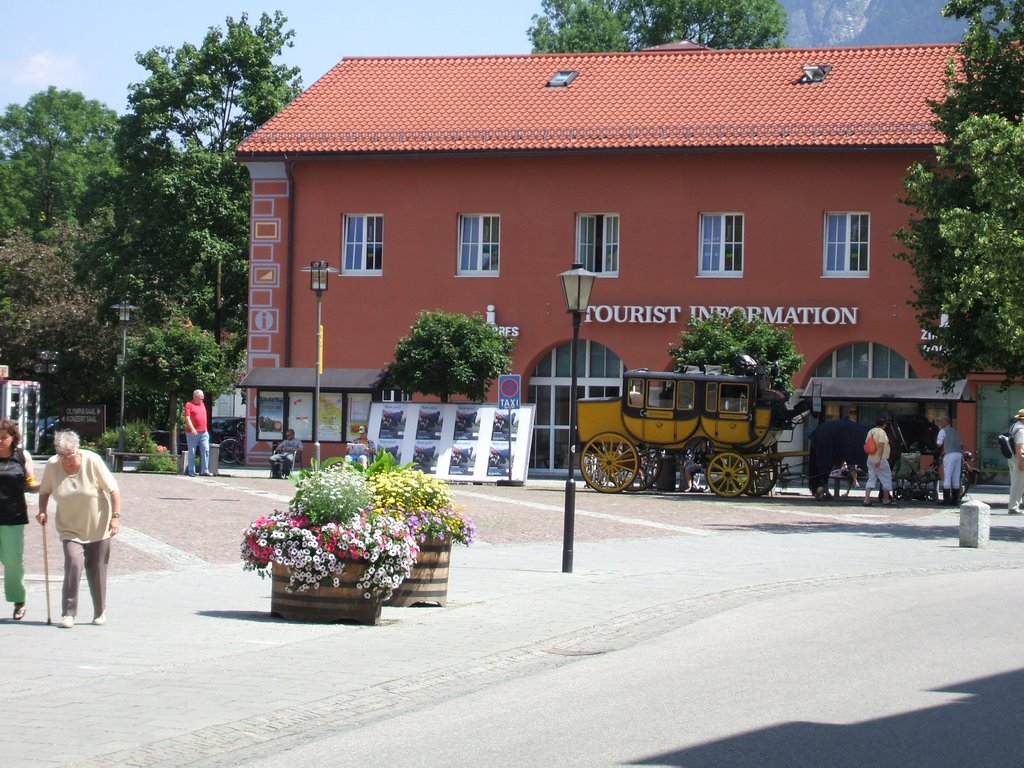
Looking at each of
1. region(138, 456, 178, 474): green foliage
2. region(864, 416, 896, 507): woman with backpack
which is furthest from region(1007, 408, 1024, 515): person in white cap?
region(138, 456, 178, 474): green foliage

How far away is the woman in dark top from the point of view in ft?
39.6

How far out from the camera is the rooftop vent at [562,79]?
43.4 meters

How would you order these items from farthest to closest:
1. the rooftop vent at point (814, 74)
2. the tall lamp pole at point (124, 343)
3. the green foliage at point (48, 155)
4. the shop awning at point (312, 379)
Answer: the green foliage at point (48, 155) < the rooftop vent at point (814, 74) < the tall lamp pole at point (124, 343) < the shop awning at point (312, 379)

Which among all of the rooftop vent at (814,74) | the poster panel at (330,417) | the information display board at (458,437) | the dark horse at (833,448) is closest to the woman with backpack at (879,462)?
the dark horse at (833,448)

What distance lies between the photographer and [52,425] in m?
51.8

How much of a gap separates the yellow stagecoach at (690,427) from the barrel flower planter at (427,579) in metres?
18.0

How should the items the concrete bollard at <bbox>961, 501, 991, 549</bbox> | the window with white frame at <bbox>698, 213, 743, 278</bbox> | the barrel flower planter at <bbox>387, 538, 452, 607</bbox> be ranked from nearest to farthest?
the barrel flower planter at <bbox>387, 538, 452, 607</bbox> < the concrete bollard at <bbox>961, 501, 991, 549</bbox> < the window with white frame at <bbox>698, 213, 743, 278</bbox>

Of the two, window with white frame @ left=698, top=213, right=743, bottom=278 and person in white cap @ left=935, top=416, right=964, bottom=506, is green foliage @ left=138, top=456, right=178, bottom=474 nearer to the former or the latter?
window with white frame @ left=698, top=213, right=743, bottom=278

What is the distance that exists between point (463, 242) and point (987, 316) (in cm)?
1676

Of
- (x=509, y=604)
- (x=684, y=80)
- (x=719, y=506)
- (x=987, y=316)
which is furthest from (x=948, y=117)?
(x=509, y=604)

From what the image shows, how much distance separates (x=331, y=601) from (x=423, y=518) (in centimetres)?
121

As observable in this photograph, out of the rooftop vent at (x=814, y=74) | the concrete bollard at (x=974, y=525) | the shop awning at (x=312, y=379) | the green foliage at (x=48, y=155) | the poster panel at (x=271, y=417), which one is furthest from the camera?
the green foliage at (x=48, y=155)

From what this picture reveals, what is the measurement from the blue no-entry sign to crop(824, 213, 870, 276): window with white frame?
33.5ft

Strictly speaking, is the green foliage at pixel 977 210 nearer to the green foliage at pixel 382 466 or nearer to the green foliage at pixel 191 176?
the green foliage at pixel 382 466
